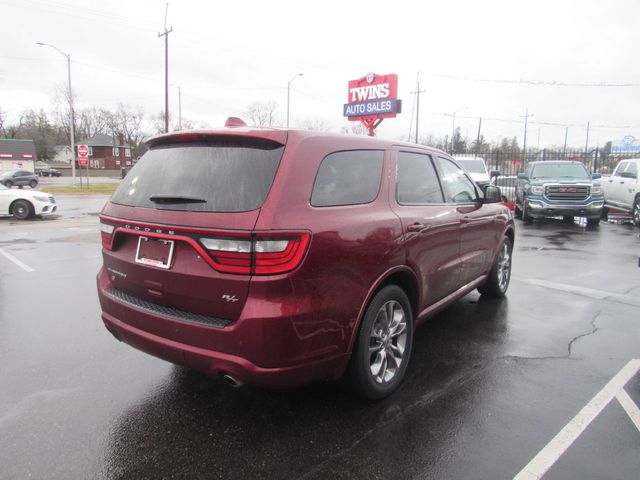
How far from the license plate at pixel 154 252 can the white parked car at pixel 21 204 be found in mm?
14684

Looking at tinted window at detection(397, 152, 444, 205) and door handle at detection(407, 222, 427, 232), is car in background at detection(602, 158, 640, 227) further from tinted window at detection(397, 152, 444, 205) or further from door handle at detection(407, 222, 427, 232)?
door handle at detection(407, 222, 427, 232)

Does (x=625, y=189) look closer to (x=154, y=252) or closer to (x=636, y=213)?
(x=636, y=213)

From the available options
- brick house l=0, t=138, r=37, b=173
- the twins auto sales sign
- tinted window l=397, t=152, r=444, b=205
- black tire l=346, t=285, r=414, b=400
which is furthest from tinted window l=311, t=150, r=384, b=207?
brick house l=0, t=138, r=37, b=173

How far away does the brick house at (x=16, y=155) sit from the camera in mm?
58938

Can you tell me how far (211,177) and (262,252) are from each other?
63cm

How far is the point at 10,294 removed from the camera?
588 cm

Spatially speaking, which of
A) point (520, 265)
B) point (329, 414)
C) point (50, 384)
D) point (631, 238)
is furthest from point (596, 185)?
point (50, 384)

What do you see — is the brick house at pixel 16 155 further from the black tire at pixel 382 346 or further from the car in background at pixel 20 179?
the black tire at pixel 382 346

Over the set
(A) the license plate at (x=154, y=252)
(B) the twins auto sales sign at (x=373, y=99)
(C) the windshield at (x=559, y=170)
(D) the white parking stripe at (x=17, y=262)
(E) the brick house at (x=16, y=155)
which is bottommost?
(D) the white parking stripe at (x=17, y=262)

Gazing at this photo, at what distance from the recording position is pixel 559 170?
46.3 feet

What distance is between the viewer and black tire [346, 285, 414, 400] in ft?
9.62

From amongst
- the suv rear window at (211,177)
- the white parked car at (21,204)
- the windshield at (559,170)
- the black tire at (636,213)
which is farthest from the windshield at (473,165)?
the suv rear window at (211,177)

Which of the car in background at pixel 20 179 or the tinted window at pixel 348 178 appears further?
the car in background at pixel 20 179

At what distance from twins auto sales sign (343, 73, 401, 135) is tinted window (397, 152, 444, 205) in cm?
2284
